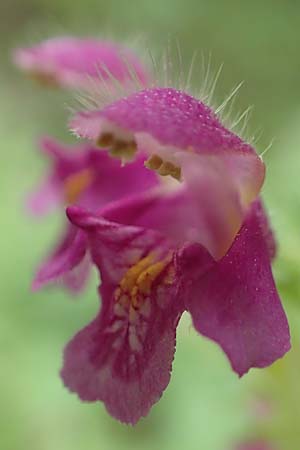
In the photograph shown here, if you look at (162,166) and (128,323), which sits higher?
(162,166)

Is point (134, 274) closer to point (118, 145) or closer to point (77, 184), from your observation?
point (118, 145)

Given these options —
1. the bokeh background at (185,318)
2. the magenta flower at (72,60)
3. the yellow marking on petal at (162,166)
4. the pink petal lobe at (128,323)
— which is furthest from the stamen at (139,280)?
the magenta flower at (72,60)

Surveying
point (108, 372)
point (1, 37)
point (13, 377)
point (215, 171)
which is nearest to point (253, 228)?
point (215, 171)

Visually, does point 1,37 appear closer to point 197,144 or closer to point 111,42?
point 111,42

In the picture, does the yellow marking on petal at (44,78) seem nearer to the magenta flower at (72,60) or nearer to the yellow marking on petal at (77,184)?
the magenta flower at (72,60)

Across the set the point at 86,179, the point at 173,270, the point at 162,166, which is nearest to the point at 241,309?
the point at 173,270

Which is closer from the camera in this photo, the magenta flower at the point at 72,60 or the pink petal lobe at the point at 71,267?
the pink petal lobe at the point at 71,267
